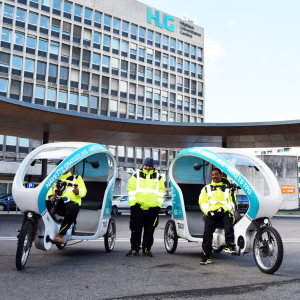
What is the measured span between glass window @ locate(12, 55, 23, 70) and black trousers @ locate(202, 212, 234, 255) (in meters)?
42.2

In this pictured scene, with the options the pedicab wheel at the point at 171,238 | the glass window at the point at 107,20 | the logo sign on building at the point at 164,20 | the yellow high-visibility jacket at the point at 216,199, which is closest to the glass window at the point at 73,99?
the glass window at the point at 107,20

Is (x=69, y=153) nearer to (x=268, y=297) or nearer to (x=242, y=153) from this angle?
(x=242, y=153)

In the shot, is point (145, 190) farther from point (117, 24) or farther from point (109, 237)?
point (117, 24)

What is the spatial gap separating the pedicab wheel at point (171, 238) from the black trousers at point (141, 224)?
1.86 feet

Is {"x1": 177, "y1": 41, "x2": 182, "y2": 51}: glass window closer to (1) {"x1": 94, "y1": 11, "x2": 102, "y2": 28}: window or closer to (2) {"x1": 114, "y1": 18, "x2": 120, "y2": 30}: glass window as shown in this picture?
(2) {"x1": 114, "y1": 18, "x2": 120, "y2": 30}: glass window

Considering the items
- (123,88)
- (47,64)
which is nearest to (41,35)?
(47,64)

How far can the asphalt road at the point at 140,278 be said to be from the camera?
4.25m

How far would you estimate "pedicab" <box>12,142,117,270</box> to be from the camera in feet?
18.7

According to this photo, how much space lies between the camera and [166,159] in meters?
58.8

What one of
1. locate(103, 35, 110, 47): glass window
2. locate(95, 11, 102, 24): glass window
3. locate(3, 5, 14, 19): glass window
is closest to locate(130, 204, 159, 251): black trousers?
locate(3, 5, 14, 19): glass window

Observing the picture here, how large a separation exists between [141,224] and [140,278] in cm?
214

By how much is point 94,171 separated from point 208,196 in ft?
10.6

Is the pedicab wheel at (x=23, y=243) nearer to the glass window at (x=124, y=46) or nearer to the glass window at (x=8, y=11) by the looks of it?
the glass window at (x=8, y=11)

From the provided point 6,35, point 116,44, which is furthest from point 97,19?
point 6,35
